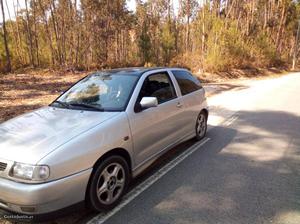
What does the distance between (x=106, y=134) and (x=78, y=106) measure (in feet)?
3.19

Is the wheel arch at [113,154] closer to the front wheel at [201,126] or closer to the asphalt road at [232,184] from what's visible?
the asphalt road at [232,184]

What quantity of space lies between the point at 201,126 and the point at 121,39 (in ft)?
75.7

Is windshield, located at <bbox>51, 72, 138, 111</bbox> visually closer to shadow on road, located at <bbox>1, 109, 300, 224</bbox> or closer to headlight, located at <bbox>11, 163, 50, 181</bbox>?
shadow on road, located at <bbox>1, 109, 300, 224</bbox>

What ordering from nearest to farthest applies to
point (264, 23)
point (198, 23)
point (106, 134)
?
1. point (106, 134)
2. point (198, 23)
3. point (264, 23)

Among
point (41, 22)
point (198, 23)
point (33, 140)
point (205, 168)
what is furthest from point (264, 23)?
point (33, 140)

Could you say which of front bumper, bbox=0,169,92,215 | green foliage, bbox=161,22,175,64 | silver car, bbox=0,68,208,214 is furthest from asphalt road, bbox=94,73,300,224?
green foliage, bbox=161,22,175,64

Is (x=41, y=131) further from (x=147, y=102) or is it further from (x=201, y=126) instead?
(x=201, y=126)

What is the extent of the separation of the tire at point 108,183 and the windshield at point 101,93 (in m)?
0.78

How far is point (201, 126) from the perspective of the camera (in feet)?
21.0

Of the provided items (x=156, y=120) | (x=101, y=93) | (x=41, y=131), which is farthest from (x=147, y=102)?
(x=41, y=131)

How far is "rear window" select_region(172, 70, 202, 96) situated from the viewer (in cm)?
559

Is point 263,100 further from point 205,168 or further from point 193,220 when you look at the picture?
point 193,220

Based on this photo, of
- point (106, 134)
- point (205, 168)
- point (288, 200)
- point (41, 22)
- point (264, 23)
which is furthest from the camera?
point (264, 23)

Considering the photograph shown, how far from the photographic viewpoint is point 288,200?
382 cm
